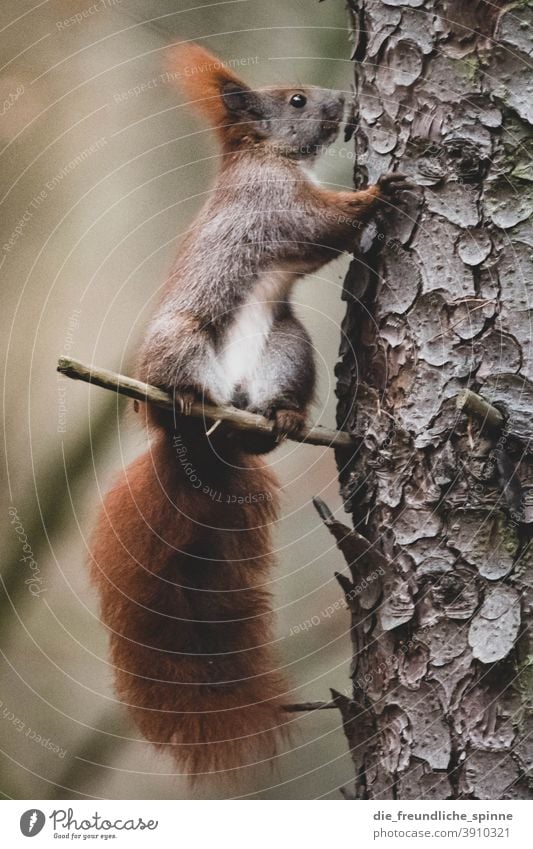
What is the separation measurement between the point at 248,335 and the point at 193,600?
378mm

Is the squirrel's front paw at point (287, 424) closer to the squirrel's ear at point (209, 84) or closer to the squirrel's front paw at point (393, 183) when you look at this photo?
the squirrel's front paw at point (393, 183)

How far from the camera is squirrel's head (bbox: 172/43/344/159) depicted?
1002 mm

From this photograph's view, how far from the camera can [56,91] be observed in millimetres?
995

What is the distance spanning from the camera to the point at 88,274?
99 centimetres

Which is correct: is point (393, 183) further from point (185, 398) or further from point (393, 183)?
point (185, 398)

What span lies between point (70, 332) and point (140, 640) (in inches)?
17.1

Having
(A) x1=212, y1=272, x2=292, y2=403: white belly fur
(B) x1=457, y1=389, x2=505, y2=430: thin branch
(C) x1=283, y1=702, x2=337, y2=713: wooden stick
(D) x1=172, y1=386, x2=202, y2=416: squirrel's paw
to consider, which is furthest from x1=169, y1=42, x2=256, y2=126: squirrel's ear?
(C) x1=283, y1=702, x2=337, y2=713: wooden stick

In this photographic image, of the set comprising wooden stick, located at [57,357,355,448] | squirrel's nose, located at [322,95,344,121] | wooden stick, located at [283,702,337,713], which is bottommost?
wooden stick, located at [283,702,337,713]

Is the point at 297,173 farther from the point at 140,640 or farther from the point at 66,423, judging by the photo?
the point at 140,640

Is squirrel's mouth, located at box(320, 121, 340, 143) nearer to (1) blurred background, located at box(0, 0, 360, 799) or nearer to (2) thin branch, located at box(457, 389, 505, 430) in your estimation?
(1) blurred background, located at box(0, 0, 360, 799)

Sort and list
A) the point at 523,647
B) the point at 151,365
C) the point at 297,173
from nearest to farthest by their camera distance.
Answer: the point at 523,647 → the point at 151,365 → the point at 297,173

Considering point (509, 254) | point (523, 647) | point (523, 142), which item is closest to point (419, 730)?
point (523, 647)

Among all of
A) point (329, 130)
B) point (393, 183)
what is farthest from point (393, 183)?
point (329, 130)

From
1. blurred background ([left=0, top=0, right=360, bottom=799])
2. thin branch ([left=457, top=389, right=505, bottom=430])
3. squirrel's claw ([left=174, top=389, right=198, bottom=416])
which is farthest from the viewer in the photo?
blurred background ([left=0, top=0, right=360, bottom=799])
